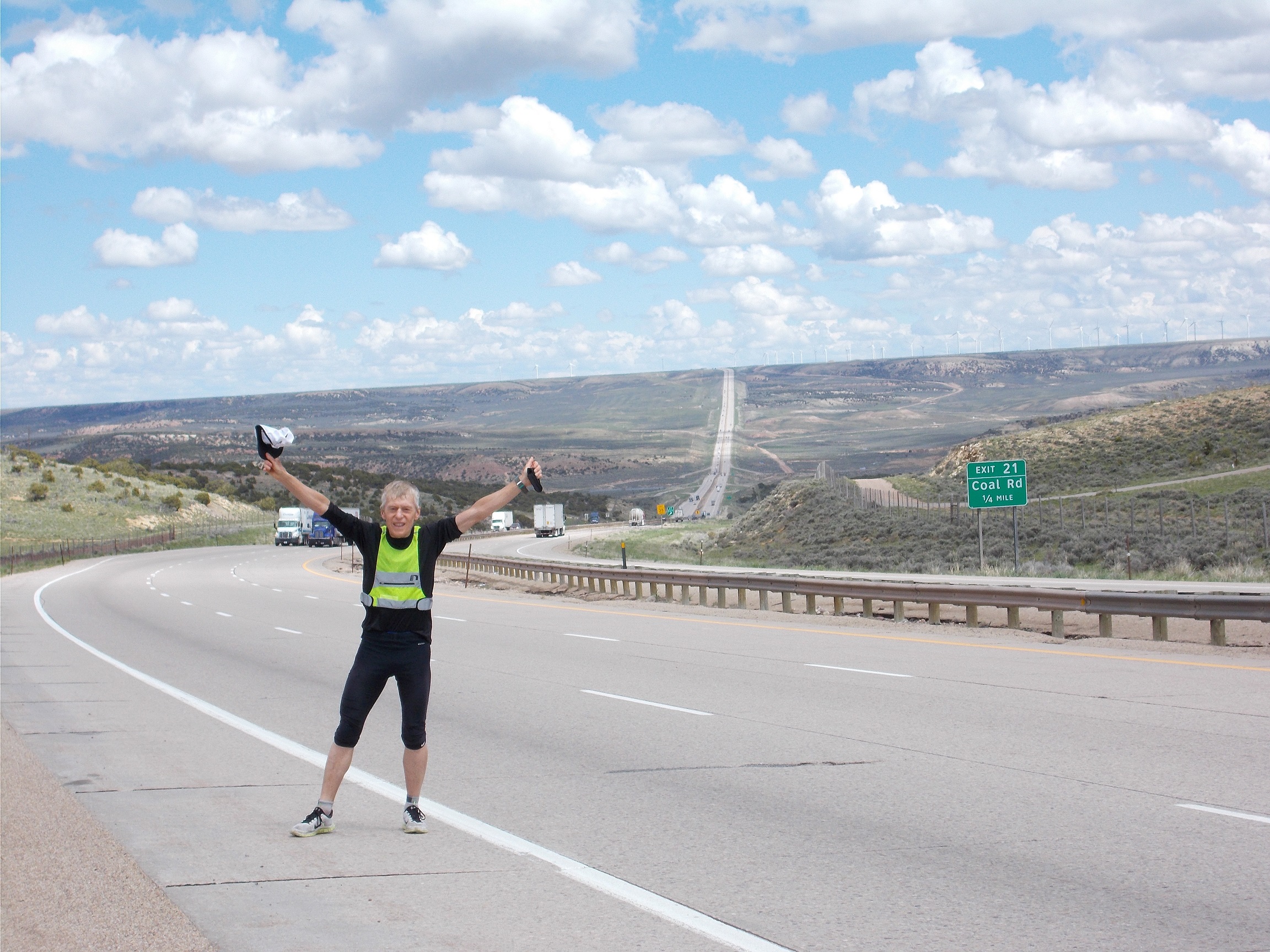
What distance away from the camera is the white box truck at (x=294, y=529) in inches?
3538

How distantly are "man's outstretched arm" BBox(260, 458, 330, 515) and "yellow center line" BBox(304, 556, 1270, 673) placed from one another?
11011 mm

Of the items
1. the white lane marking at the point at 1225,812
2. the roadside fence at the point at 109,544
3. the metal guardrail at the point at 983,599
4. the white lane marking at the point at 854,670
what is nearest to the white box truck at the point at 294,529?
the roadside fence at the point at 109,544

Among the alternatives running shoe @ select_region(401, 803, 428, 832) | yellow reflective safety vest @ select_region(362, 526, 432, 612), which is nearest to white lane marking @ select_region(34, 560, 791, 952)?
running shoe @ select_region(401, 803, 428, 832)

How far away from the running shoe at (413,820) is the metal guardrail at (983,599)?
41.7 ft

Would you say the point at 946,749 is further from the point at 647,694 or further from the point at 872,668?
the point at 872,668

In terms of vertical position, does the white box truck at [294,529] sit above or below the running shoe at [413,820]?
below

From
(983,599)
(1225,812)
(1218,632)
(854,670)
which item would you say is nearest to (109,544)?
(983,599)

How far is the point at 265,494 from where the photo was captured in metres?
147

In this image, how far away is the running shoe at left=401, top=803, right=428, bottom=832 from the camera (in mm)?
7410

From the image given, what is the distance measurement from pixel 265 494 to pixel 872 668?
5482 inches

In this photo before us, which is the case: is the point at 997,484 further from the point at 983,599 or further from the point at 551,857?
the point at 551,857

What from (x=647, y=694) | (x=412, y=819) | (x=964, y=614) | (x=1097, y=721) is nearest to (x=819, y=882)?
(x=412, y=819)

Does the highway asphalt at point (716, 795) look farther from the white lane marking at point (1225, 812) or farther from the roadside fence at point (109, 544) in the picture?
the roadside fence at point (109, 544)

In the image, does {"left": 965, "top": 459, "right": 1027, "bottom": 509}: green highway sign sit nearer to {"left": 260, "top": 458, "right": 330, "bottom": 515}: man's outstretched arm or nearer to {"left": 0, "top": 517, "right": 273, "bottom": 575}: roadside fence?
{"left": 260, "top": 458, "right": 330, "bottom": 515}: man's outstretched arm
